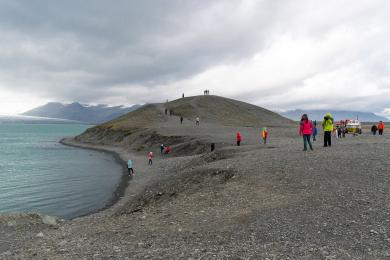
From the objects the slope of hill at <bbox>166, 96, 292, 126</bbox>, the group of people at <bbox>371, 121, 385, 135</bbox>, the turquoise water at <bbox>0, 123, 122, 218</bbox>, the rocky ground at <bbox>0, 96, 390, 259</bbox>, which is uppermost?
the slope of hill at <bbox>166, 96, 292, 126</bbox>

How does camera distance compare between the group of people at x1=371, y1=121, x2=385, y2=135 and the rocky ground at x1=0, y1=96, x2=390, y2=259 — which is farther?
the group of people at x1=371, y1=121, x2=385, y2=135

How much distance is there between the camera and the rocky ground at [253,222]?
10.2 meters

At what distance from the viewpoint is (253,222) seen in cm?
1248

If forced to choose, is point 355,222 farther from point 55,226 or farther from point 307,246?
point 55,226

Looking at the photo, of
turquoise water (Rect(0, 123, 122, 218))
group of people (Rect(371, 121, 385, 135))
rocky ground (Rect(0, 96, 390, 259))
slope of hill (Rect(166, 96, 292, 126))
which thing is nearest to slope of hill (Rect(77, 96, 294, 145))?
slope of hill (Rect(166, 96, 292, 126))

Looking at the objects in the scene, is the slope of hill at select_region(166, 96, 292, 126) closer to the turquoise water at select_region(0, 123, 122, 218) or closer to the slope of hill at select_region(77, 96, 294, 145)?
the slope of hill at select_region(77, 96, 294, 145)

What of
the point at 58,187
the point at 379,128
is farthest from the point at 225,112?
the point at 58,187

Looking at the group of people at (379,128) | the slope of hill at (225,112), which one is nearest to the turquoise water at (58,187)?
the group of people at (379,128)

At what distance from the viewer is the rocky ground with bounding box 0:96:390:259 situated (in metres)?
10.2

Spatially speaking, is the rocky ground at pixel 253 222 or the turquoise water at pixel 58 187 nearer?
the rocky ground at pixel 253 222

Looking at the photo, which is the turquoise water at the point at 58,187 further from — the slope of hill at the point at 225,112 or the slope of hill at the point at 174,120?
the slope of hill at the point at 225,112

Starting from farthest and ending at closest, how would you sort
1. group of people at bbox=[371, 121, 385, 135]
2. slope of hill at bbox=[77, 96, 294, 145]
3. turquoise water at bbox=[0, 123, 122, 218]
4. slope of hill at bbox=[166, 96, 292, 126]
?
slope of hill at bbox=[166, 96, 292, 126]
slope of hill at bbox=[77, 96, 294, 145]
group of people at bbox=[371, 121, 385, 135]
turquoise water at bbox=[0, 123, 122, 218]

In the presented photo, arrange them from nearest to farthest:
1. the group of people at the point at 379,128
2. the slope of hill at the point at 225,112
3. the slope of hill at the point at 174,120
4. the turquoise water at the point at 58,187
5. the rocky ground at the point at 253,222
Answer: the rocky ground at the point at 253,222 → the turquoise water at the point at 58,187 → the group of people at the point at 379,128 → the slope of hill at the point at 174,120 → the slope of hill at the point at 225,112

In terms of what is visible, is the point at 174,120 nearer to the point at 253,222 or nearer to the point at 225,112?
the point at 225,112
